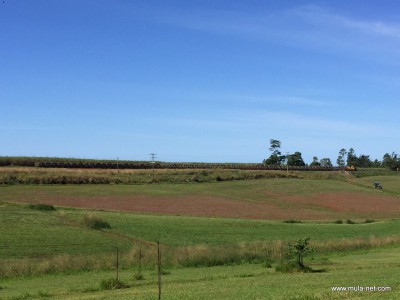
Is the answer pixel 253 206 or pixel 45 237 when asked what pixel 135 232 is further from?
pixel 253 206

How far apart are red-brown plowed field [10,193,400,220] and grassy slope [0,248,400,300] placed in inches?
1530

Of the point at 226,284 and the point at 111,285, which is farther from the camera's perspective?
the point at 111,285

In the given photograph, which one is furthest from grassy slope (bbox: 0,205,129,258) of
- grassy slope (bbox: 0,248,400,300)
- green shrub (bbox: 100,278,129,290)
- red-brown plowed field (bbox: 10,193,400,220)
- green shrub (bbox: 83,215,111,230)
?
red-brown plowed field (bbox: 10,193,400,220)

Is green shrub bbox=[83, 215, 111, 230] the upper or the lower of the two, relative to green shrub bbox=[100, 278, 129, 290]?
upper

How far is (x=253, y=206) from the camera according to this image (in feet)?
270

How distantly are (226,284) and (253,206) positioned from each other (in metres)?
59.8

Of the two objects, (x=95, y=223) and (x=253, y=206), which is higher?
(x=95, y=223)

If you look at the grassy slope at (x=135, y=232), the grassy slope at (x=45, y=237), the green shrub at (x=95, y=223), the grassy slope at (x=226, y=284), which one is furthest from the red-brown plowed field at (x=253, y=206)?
the grassy slope at (x=226, y=284)

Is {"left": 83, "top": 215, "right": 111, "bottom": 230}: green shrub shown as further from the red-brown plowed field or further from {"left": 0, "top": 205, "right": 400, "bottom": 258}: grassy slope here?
the red-brown plowed field

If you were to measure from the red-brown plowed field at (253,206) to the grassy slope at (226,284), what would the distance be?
3885 cm

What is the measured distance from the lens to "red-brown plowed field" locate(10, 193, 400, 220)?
7114 centimetres

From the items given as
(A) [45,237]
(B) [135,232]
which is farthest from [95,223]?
(A) [45,237]

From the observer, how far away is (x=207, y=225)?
5466 centimetres

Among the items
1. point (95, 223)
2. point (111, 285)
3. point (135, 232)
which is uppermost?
point (95, 223)
